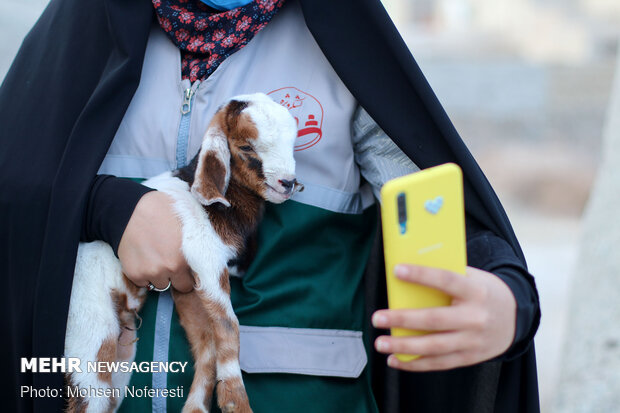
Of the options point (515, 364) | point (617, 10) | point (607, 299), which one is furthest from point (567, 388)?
point (617, 10)

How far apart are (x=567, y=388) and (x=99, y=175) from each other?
2316mm

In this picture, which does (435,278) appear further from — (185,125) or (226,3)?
(226,3)

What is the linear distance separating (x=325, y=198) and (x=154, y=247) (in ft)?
1.33

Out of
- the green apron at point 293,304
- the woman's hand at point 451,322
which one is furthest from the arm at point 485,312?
the green apron at point 293,304

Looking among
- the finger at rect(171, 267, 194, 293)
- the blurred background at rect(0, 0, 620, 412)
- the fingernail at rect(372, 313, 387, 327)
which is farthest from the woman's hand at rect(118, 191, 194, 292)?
the blurred background at rect(0, 0, 620, 412)

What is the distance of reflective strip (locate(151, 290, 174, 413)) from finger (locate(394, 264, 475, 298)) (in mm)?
581

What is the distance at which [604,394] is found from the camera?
2.77 metres

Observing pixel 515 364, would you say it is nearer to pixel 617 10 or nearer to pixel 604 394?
pixel 604 394

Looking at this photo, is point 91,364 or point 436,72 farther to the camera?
point 436,72

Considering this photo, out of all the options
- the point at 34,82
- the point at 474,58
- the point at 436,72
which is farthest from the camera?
the point at 474,58

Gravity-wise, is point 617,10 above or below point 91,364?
above

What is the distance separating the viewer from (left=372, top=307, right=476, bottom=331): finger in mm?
1177

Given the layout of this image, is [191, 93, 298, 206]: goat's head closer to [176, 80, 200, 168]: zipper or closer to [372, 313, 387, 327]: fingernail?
[176, 80, 200, 168]: zipper

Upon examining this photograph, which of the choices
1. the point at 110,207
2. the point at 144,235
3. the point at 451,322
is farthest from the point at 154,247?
the point at 451,322
